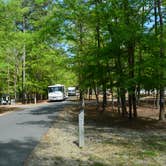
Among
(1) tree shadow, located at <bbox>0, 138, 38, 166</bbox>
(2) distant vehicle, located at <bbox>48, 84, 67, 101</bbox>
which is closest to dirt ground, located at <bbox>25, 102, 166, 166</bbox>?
(1) tree shadow, located at <bbox>0, 138, 38, 166</bbox>

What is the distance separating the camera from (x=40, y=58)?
183 feet

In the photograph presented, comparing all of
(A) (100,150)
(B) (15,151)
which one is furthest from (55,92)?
(B) (15,151)

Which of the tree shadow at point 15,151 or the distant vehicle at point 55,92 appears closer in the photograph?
the tree shadow at point 15,151

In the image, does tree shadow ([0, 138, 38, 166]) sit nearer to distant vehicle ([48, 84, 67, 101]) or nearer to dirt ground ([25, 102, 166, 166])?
dirt ground ([25, 102, 166, 166])

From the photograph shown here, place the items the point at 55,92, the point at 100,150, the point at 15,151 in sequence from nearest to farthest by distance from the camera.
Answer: the point at 15,151
the point at 100,150
the point at 55,92

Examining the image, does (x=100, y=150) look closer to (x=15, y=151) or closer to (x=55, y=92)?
(x=15, y=151)

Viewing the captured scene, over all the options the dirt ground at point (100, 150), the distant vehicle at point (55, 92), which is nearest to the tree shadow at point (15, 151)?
the dirt ground at point (100, 150)

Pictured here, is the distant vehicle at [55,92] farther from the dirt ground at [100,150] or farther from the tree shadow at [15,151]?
the tree shadow at [15,151]

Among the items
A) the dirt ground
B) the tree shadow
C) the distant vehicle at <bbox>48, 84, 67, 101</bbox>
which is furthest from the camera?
the distant vehicle at <bbox>48, 84, 67, 101</bbox>

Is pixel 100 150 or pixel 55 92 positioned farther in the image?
pixel 55 92

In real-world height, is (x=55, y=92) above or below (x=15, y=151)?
above

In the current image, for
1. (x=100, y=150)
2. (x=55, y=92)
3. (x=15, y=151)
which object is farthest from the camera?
(x=55, y=92)

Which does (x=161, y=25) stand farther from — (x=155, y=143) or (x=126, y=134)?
(x=155, y=143)

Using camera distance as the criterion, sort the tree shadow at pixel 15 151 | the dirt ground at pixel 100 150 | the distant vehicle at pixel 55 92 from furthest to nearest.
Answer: the distant vehicle at pixel 55 92 → the dirt ground at pixel 100 150 → the tree shadow at pixel 15 151
